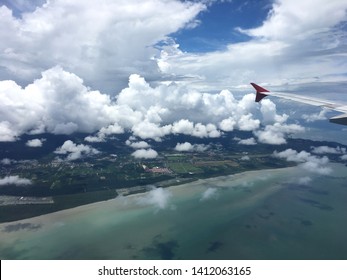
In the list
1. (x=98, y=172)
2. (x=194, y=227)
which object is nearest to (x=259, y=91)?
(x=194, y=227)

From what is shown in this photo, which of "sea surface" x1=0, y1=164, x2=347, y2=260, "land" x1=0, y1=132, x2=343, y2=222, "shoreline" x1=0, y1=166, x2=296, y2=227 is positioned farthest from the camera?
"land" x1=0, y1=132, x2=343, y2=222

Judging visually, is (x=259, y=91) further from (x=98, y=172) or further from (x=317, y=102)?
(x=98, y=172)

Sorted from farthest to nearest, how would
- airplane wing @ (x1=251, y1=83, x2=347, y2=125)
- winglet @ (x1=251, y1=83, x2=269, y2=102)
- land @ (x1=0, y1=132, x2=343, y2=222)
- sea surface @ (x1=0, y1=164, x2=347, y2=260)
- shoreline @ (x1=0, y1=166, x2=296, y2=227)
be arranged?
land @ (x1=0, y1=132, x2=343, y2=222), shoreline @ (x1=0, y1=166, x2=296, y2=227), sea surface @ (x1=0, y1=164, x2=347, y2=260), winglet @ (x1=251, y1=83, x2=269, y2=102), airplane wing @ (x1=251, y1=83, x2=347, y2=125)

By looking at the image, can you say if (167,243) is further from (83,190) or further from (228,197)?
(83,190)

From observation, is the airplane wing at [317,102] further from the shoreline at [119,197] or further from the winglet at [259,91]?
the shoreline at [119,197]

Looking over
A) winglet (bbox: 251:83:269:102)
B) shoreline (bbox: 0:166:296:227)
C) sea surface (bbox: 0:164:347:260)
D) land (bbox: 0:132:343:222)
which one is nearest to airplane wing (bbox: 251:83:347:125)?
winglet (bbox: 251:83:269:102)

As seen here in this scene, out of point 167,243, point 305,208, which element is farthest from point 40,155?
point 305,208

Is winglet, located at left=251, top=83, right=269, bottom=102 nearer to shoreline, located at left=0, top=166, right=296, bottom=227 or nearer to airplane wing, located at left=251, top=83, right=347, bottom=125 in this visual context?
Answer: airplane wing, located at left=251, top=83, right=347, bottom=125

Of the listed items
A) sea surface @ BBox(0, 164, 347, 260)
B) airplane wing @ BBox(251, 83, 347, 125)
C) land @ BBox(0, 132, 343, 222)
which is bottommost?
sea surface @ BBox(0, 164, 347, 260)

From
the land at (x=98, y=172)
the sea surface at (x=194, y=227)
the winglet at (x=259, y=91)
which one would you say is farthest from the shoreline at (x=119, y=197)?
the winglet at (x=259, y=91)
